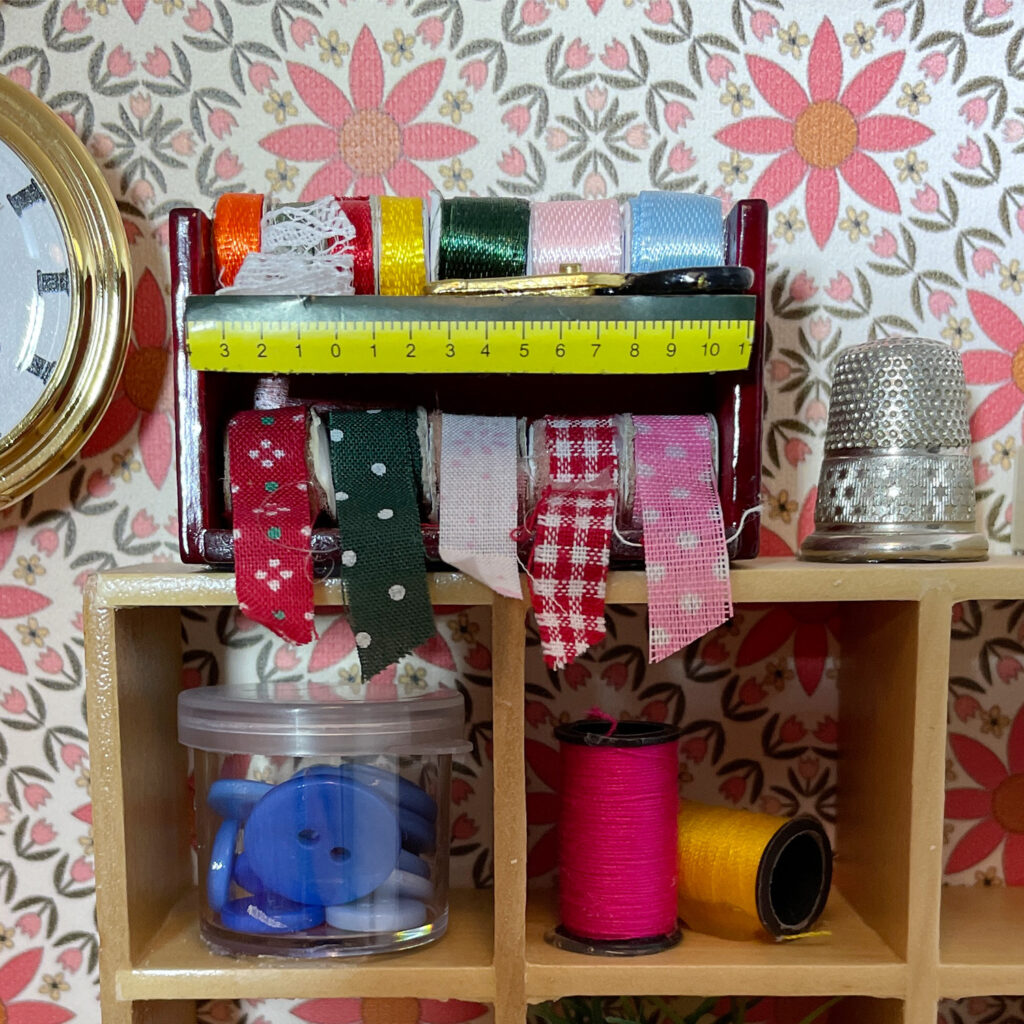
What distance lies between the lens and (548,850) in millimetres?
1019

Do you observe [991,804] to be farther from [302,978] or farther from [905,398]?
[302,978]

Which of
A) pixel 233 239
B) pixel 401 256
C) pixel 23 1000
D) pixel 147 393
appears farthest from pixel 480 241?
pixel 23 1000

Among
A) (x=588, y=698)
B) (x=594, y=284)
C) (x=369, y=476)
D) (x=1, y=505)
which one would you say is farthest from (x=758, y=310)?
(x=1, y=505)

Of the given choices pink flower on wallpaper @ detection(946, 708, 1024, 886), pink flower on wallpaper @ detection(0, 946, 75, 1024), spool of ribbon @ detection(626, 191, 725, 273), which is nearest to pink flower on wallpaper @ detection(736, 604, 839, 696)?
pink flower on wallpaper @ detection(946, 708, 1024, 886)

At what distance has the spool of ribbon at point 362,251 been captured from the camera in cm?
75

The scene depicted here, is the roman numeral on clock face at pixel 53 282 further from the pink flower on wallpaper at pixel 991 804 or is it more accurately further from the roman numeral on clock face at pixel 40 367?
the pink flower on wallpaper at pixel 991 804

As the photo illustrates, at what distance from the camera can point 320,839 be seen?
770 mm

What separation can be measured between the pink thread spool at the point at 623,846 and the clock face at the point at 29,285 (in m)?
0.60

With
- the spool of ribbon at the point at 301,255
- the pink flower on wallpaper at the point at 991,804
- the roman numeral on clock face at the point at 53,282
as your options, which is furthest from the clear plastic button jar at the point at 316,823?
the pink flower on wallpaper at the point at 991,804

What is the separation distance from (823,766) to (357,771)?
19.3 inches

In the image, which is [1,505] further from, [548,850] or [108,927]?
[548,850]

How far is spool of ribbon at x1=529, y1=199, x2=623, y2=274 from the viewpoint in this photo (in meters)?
0.76

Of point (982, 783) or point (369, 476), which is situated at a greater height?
point (369, 476)

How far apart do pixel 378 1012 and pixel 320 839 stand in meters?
0.37
